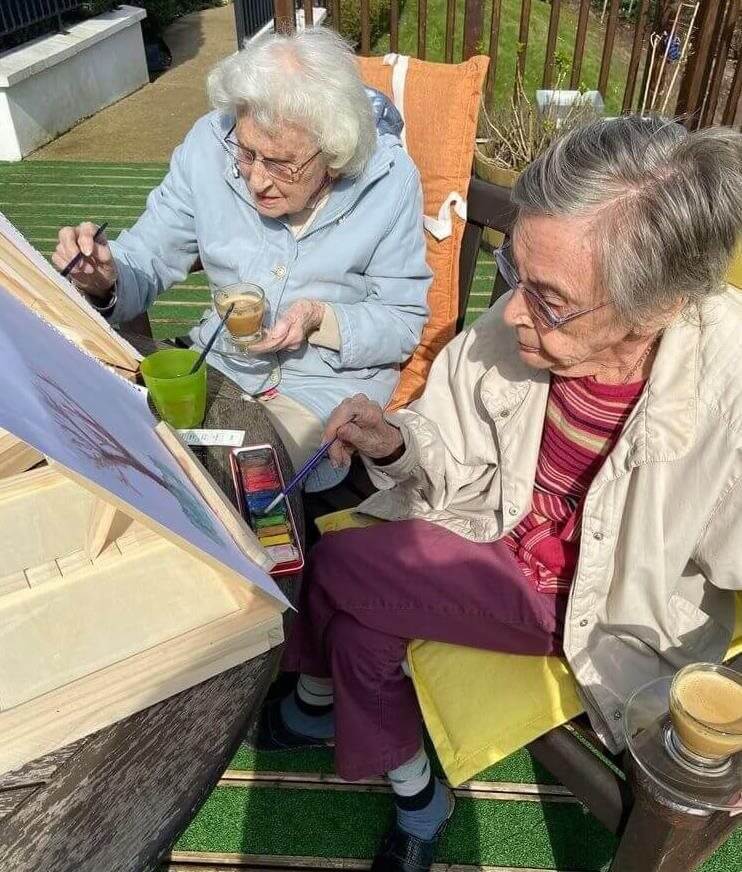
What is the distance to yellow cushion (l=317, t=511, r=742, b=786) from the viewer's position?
1.45 meters

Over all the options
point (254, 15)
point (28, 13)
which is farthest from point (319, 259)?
point (254, 15)

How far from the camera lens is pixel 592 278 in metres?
1.35

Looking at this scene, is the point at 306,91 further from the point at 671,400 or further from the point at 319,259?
the point at 671,400

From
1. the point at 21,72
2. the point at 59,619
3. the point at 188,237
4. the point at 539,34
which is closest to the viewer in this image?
the point at 59,619

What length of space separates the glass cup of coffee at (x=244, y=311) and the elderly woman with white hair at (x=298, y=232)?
5 cm

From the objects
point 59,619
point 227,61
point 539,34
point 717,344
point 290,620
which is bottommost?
point 539,34

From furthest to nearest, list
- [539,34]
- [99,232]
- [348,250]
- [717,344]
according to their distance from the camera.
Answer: [539,34]
[348,250]
[99,232]
[717,344]

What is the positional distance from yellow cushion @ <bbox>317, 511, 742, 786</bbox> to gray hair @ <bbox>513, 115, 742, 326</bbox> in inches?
27.7

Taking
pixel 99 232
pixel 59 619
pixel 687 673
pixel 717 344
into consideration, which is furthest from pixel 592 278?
pixel 99 232

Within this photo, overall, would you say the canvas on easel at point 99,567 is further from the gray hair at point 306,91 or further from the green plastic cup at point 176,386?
the gray hair at point 306,91

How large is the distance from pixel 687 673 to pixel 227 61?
1.96 meters

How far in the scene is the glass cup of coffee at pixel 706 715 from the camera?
1.06 m

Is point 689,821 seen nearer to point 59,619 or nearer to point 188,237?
point 59,619

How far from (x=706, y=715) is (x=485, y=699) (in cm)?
52
